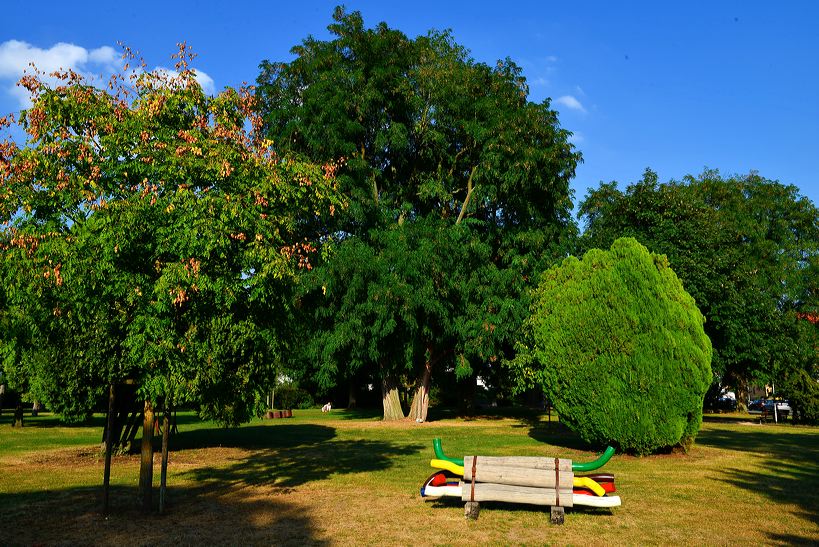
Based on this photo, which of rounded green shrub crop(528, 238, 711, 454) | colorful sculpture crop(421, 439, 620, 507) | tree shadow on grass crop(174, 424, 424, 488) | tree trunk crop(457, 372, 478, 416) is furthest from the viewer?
tree trunk crop(457, 372, 478, 416)

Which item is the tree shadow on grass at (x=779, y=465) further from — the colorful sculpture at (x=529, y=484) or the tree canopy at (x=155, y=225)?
the tree canopy at (x=155, y=225)

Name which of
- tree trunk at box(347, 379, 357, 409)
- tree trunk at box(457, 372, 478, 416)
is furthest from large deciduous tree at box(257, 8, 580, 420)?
tree trunk at box(347, 379, 357, 409)

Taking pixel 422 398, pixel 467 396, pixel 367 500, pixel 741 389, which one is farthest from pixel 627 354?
pixel 741 389

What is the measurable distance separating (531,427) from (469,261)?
340 inches

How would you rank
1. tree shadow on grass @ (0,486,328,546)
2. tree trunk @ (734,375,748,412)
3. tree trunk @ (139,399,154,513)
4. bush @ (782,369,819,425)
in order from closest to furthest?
tree shadow on grass @ (0,486,328,546), tree trunk @ (139,399,154,513), bush @ (782,369,819,425), tree trunk @ (734,375,748,412)

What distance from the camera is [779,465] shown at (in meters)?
15.7

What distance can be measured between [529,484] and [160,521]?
563 centimetres

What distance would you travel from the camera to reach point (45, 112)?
9.02 m

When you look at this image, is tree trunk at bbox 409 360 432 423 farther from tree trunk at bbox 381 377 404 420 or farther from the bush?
the bush

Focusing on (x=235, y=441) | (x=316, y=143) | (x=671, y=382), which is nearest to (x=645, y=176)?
(x=316, y=143)

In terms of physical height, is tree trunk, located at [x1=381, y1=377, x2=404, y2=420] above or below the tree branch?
below

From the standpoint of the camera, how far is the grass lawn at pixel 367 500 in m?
8.41

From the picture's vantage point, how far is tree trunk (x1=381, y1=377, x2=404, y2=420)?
3356 cm

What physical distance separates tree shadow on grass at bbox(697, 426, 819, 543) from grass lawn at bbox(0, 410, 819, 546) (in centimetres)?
7
